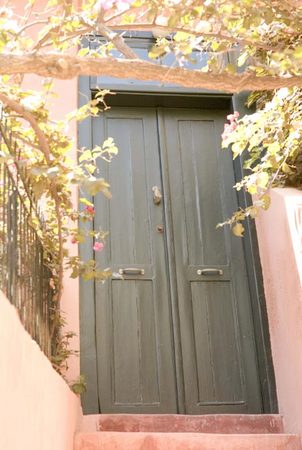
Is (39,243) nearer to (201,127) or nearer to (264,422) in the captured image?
(264,422)

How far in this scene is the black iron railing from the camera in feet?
7.88

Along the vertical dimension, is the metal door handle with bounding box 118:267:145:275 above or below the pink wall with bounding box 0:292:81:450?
above

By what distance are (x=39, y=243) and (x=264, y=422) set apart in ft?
6.36

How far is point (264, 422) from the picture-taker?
418cm

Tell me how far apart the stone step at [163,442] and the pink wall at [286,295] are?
1.46 ft

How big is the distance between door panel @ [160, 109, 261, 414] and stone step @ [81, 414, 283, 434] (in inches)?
9.9

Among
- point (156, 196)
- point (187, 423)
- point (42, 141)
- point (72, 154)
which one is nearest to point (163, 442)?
point (187, 423)

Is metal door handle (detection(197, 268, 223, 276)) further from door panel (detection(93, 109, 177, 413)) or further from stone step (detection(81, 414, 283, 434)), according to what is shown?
stone step (detection(81, 414, 283, 434))

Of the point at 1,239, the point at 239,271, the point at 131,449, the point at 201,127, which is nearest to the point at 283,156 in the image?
the point at 239,271

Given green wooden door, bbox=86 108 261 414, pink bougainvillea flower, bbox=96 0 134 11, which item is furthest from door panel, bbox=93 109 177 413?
pink bougainvillea flower, bbox=96 0 134 11

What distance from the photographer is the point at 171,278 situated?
15.8 feet

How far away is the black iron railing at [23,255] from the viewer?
240 cm

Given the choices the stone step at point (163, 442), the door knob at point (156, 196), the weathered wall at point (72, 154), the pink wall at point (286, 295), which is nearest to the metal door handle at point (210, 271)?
the pink wall at point (286, 295)

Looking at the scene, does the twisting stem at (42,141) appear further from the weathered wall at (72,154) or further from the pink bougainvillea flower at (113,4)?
the weathered wall at (72,154)
